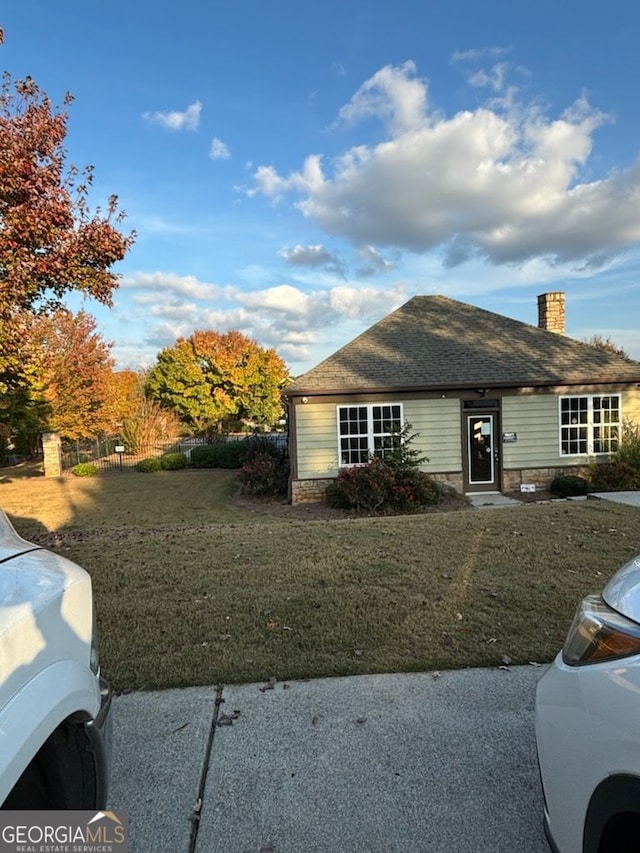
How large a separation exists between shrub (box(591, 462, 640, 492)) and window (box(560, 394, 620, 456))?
108cm

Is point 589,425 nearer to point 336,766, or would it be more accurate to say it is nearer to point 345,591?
point 345,591

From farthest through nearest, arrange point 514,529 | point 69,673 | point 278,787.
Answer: point 514,529 → point 278,787 → point 69,673

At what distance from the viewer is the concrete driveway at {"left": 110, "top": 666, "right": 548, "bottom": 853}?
2.09 meters

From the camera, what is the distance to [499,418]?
1390cm

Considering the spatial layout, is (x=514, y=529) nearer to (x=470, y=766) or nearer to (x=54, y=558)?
(x=470, y=766)

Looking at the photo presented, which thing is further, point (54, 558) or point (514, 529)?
point (514, 529)

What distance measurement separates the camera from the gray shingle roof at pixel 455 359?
13562mm

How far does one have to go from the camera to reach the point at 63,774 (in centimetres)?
170

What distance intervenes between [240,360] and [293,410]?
3053 cm

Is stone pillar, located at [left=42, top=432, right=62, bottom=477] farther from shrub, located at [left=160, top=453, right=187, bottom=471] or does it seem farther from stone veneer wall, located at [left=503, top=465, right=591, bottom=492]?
stone veneer wall, located at [left=503, top=465, right=591, bottom=492]

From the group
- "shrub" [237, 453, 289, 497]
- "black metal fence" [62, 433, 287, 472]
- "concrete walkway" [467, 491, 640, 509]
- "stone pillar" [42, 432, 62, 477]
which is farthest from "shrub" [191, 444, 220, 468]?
"concrete walkway" [467, 491, 640, 509]

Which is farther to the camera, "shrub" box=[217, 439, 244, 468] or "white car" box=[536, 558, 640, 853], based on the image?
"shrub" box=[217, 439, 244, 468]

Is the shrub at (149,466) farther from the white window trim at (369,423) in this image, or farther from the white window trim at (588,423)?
the white window trim at (588,423)

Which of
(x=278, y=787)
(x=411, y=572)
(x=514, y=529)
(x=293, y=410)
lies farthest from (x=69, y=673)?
(x=293, y=410)
